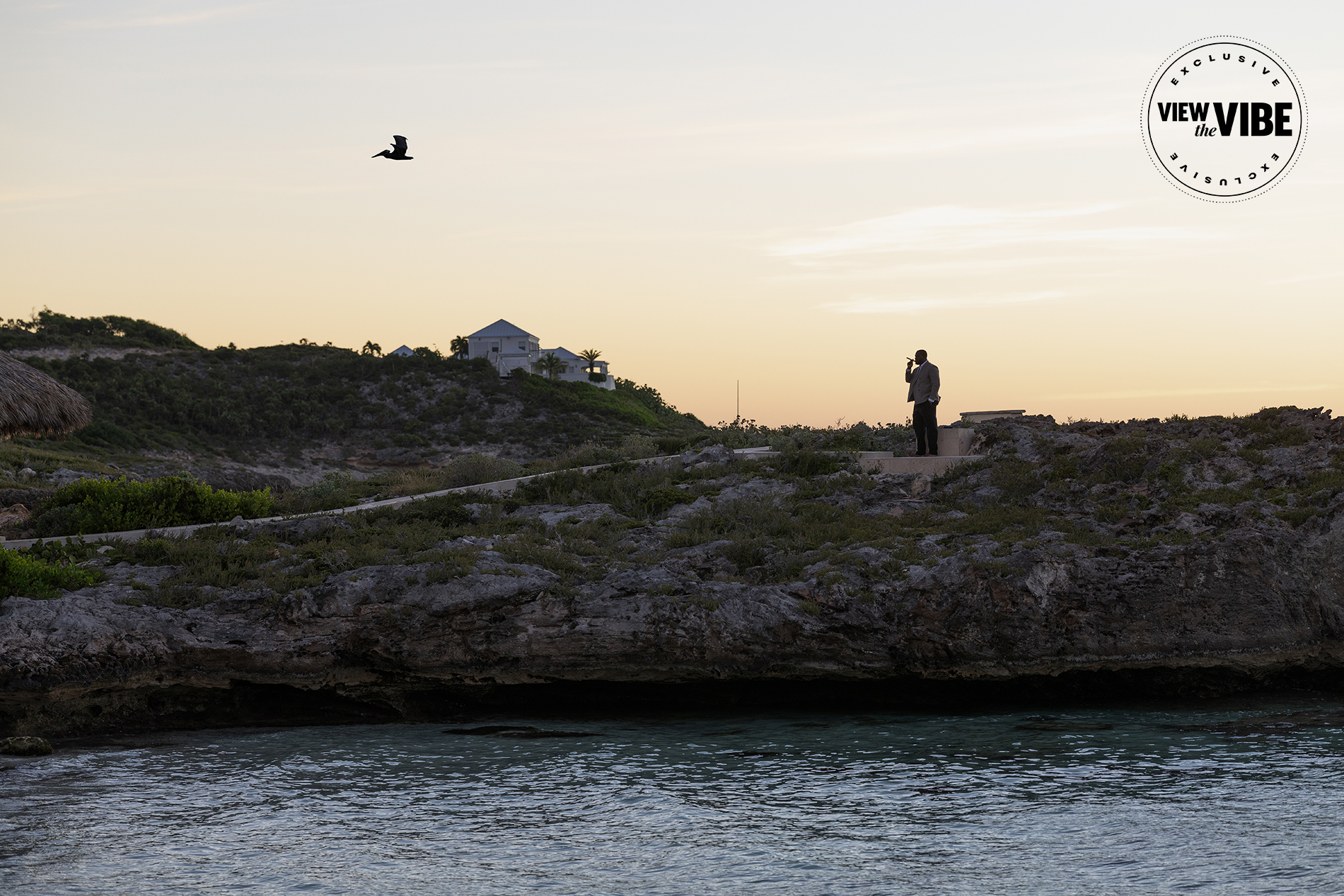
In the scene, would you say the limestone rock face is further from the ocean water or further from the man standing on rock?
the man standing on rock

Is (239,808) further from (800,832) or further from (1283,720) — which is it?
(1283,720)

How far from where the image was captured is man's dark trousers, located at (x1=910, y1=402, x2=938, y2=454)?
23000mm

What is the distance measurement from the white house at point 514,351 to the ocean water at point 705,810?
269 ft

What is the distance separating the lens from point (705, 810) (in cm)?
1121

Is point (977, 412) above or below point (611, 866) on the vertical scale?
above

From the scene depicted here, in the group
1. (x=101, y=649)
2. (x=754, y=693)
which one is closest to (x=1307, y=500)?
(x=754, y=693)

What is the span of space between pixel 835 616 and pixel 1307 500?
827cm

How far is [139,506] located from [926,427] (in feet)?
54.5

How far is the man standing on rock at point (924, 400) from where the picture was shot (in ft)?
73.2

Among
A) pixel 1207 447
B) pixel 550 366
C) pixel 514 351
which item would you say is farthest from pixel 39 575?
pixel 514 351

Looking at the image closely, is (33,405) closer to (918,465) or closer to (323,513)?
(323,513)

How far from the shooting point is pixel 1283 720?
14.2 m

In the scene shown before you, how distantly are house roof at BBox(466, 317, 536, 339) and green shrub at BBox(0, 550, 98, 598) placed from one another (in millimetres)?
81867

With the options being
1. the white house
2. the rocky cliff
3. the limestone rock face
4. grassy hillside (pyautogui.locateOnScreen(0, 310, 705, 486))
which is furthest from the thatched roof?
the white house
